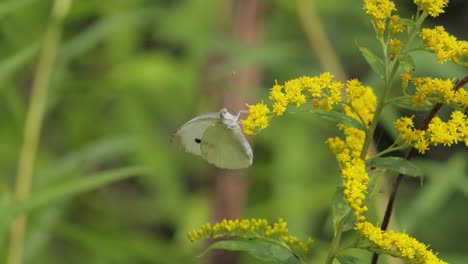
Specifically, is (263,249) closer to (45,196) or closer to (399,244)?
(399,244)

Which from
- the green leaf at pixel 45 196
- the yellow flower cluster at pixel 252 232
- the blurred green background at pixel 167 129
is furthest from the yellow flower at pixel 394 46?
the blurred green background at pixel 167 129

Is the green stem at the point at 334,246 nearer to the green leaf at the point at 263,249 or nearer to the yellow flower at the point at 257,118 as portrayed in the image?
the green leaf at the point at 263,249

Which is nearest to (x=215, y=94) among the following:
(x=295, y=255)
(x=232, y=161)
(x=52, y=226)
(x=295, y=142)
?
(x=295, y=142)

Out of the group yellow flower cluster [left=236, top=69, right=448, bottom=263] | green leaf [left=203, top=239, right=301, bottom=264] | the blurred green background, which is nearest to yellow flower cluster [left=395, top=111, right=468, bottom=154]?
yellow flower cluster [left=236, top=69, right=448, bottom=263]

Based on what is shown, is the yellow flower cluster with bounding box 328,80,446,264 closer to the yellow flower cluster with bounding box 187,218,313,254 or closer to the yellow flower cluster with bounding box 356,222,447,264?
the yellow flower cluster with bounding box 356,222,447,264

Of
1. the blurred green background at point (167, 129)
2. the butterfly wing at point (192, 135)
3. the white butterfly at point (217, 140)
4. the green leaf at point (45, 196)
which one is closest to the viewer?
the white butterfly at point (217, 140)
